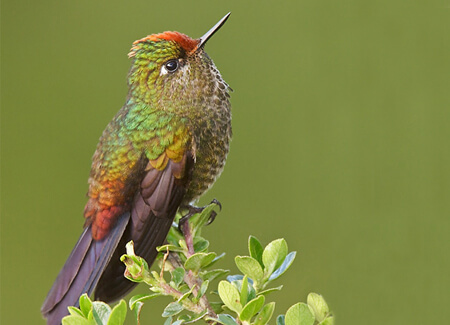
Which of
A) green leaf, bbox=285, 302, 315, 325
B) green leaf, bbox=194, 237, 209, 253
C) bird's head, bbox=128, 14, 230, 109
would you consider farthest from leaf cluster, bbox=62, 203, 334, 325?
bird's head, bbox=128, 14, 230, 109

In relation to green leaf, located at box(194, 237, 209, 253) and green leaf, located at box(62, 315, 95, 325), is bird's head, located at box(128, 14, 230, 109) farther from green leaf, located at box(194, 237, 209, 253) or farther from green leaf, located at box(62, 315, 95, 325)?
green leaf, located at box(62, 315, 95, 325)

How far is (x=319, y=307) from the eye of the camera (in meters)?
1.00

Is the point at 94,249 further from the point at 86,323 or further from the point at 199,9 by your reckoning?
the point at 199,9

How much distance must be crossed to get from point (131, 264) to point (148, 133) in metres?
0.61

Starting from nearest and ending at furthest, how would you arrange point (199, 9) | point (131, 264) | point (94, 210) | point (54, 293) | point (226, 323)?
point (226, 323)
point (131, 264)
point (54, 293)
point (94, 210)
point (199, 9)

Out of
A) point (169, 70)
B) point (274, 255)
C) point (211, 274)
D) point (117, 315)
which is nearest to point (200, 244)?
point (211, 274)

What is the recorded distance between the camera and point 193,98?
170 centimetres

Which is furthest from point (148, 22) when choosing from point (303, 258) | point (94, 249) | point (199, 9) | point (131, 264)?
point (131, 264)

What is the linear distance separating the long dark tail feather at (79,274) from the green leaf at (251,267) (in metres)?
0.59

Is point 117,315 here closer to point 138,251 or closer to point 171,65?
point 138,251

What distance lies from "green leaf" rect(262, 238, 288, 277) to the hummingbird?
19.3 inches

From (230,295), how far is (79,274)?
684 millimetres

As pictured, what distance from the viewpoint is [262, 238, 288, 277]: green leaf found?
1.06 metres

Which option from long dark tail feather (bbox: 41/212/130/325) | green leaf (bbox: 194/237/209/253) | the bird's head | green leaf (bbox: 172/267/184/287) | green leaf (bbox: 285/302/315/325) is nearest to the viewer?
green leaf (bbox: 285/302/315/325)
